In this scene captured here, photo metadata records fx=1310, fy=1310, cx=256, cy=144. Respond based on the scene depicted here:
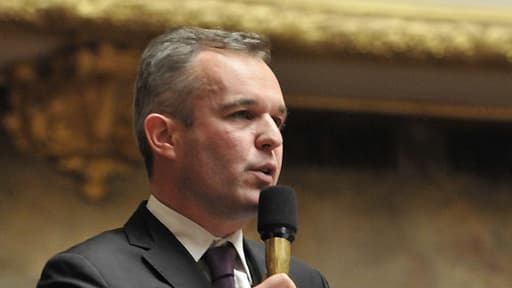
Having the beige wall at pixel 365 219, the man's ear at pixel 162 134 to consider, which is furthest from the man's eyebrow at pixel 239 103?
the beige wall at pixel 365 219

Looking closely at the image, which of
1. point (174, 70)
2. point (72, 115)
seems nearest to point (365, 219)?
point (72, 115)

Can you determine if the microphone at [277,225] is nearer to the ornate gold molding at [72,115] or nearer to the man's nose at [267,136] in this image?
the man's nose at [267,136]

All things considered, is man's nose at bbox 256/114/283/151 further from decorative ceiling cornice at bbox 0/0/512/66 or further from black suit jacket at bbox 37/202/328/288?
decorative ceiling cornice at bbox 0/0/512/66

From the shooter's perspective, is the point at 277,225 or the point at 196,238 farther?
the point at 196,238

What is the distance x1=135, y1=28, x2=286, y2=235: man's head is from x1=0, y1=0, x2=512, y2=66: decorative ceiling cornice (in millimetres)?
1260

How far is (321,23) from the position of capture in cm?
372

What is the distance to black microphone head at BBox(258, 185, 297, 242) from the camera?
2.04 m

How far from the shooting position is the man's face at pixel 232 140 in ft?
7.09

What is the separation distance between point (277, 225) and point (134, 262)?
0.90 feet

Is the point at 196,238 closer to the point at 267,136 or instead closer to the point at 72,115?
the point at 267,136

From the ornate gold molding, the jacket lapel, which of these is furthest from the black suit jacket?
the ornate gold molding

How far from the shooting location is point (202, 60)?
2301 millimetres

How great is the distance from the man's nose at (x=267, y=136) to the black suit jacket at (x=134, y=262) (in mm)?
224

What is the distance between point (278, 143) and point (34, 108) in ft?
5.87
